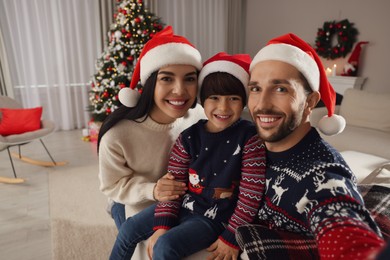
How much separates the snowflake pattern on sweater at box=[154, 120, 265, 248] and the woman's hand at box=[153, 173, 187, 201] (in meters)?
0.02

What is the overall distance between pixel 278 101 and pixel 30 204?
2.44 m

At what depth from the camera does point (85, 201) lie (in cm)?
258

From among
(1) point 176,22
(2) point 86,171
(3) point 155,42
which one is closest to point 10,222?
(2) point 86,171

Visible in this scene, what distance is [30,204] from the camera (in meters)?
2.49

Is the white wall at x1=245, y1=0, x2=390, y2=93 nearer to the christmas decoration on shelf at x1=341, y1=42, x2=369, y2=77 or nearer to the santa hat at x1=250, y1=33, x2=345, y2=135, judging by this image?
the christmas decoration on shelf at x1=341, y1=42, x2=369, y2=77

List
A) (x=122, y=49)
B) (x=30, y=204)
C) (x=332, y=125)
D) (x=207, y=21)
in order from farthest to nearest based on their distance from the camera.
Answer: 1. (x=207, y=21)
2. (x=122, y=49)
3. (x=30, y=204)
4. (x=332, y=125)

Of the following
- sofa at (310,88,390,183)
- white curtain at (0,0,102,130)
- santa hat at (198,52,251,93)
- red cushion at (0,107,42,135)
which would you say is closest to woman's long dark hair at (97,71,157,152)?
santa hat at (198,52,251,93)

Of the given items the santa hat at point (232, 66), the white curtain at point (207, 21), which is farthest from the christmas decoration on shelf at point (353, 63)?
the santa hat at point (232, 66)

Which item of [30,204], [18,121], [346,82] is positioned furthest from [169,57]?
[346,82]

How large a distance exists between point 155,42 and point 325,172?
0.93m

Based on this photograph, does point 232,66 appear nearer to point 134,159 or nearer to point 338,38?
point 134,159

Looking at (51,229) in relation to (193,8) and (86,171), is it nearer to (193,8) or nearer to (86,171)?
(86,171)

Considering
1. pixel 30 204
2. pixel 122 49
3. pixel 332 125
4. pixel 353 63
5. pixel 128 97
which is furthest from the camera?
pixel 353 63

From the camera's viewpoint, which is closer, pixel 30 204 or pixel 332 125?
pixel 332 125
